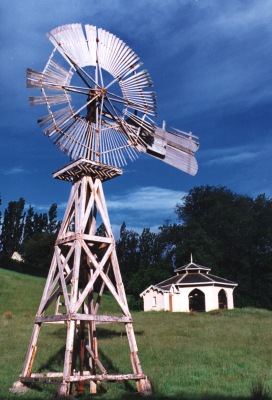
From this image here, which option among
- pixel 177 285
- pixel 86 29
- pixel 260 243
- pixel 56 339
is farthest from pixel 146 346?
pixel 260 243

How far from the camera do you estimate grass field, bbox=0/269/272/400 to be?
12.1 meters

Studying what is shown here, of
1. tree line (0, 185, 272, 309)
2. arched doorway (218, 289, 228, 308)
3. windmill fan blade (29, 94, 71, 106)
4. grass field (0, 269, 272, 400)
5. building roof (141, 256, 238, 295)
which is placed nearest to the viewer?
grass field (0, 269, 272, 400)

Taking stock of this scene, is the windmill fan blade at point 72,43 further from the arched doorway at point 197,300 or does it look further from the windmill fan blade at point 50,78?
the arched doorway at point 197,300

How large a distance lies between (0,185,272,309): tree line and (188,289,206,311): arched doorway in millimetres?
6052

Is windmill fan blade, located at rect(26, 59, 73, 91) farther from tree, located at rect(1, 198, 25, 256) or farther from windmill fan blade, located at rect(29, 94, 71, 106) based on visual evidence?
tree, located at rect(1, 198, 25, 256)

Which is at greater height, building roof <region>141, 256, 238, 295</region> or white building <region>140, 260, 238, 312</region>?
building roof <region>141, 256, 238, 295</region>

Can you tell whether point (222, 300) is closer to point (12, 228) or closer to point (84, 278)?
point (84, 278)

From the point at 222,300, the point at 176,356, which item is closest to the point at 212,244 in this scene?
the point at 222,300

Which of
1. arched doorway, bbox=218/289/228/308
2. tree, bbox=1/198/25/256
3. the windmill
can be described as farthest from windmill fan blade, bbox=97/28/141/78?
tree, bbox=1/198/25/256

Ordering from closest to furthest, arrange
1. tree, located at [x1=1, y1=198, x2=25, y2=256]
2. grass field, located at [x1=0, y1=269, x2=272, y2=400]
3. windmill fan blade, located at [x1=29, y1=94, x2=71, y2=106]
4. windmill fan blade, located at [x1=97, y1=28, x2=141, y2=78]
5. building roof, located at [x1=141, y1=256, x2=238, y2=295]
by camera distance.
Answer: grass field, located at [x1=0, y1=269, x2=272, y2=400]
windmill fan blade, located at [x1=29, y1=94, x2=71, y2=106]
windmill fan blade, located at [x1=97, y1=28, x2=141, y2=78]
building roof, located at [x1=141, y1=256, x2=238, y2=295]
tree, located at [x1=1, y1=198, x2=25, y2=256]

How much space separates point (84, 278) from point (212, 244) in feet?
161

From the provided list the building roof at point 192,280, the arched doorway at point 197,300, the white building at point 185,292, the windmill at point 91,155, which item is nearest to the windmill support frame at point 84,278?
the windmill at point 91,155

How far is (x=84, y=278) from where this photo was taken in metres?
13.9

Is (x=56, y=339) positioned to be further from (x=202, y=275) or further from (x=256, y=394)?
(x=202, y=275)
